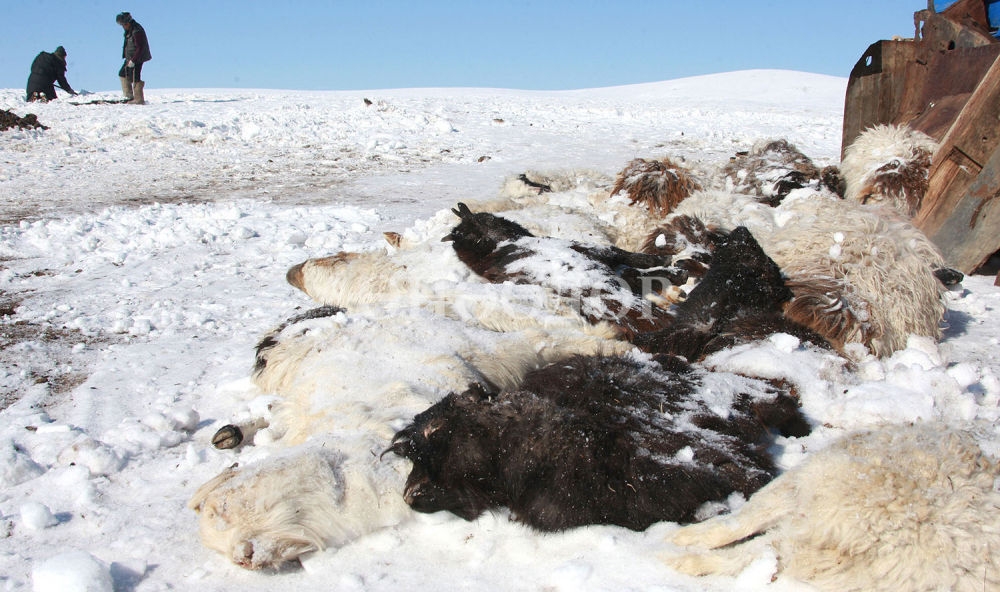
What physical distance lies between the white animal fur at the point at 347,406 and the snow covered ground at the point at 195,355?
100mm

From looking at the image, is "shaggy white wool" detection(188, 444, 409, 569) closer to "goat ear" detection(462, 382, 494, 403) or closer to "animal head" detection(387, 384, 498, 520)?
"animal head" detection(387, 384, 498, 520)

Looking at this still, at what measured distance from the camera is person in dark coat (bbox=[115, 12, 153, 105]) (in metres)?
16.8

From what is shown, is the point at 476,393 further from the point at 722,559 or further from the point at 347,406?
the point at 722,559

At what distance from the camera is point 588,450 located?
7.59 feet

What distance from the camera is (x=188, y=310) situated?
464 centimetres

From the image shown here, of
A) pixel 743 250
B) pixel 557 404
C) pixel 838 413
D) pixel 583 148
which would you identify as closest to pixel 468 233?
pixel 743 250

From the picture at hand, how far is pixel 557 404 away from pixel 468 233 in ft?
7.46

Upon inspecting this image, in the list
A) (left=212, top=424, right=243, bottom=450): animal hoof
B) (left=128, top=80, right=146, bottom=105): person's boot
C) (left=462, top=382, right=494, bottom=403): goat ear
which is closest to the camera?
(left=462, top=382, right=494, bottom=403): goat ear

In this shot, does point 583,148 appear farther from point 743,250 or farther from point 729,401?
point 729,401

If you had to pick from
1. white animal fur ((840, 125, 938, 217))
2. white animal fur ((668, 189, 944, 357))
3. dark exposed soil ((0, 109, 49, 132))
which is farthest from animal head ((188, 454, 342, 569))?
dark exposed soil ((0, 109, 49, 132))

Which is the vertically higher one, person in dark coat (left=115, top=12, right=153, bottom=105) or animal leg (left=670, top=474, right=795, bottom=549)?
person in dark coat (left=115, top=12, right=153, bottom=105)

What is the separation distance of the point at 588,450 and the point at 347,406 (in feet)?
3.43

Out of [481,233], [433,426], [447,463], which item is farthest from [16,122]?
[447,463]

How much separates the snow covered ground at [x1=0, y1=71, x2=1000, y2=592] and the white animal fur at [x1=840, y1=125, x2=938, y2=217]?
3.38 ft
